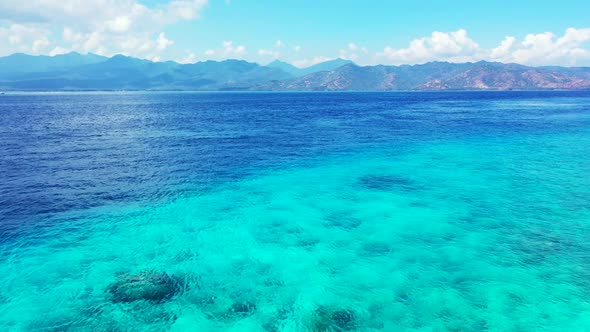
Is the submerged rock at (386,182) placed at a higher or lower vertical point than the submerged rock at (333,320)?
higher

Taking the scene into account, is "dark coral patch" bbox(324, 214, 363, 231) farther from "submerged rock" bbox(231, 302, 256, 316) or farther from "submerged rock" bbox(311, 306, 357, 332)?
"submerged rock" bbox(231, 302, 256, 316)

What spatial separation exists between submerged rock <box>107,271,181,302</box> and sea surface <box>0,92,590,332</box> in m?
0.12

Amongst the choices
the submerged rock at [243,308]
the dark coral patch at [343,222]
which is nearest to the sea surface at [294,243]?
the submerged rock at [243,308]

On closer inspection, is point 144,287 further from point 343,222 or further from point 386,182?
point 386,182

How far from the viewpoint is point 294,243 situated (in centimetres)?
3023

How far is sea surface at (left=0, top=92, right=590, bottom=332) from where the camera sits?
20.9 m

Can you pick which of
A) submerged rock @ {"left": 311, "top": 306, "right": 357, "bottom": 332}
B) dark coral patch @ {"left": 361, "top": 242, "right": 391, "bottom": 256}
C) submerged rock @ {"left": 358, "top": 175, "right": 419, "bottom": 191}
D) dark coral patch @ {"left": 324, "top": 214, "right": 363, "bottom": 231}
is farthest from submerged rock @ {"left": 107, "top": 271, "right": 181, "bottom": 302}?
submerged rock @ {"left": 358, "top": 175, "right": 419, "bottom": 191}

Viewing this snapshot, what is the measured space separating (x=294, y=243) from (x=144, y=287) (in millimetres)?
12284

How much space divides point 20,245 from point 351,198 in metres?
31.5

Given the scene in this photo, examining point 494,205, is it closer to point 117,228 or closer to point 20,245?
point 117,228

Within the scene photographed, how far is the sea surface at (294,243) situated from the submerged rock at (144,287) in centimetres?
12

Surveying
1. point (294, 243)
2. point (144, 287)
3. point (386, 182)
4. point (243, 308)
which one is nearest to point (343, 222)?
point (294, 243)

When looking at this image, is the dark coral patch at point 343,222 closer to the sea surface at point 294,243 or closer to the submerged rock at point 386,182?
the sea surface at point 294,243

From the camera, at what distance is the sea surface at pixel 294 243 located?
68.5 ft
